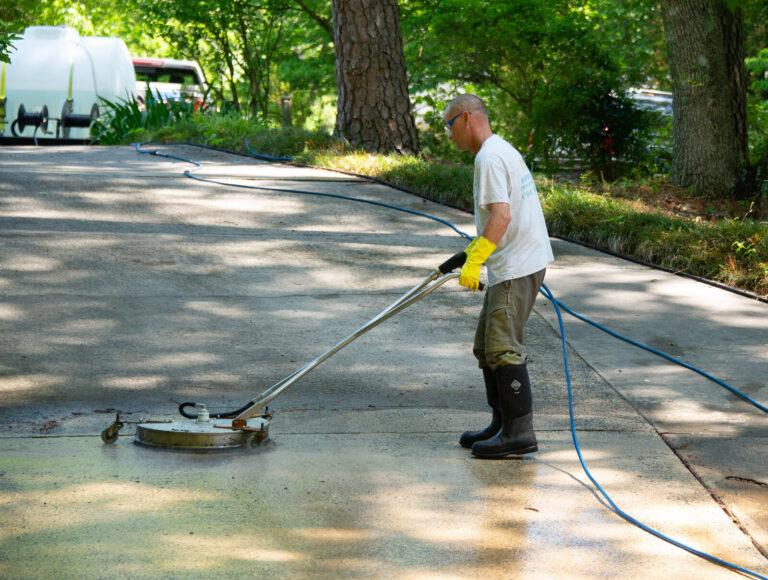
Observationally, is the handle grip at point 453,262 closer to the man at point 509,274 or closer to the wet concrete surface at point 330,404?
the man at point 509,274

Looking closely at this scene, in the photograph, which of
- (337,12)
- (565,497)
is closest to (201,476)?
(565,497)

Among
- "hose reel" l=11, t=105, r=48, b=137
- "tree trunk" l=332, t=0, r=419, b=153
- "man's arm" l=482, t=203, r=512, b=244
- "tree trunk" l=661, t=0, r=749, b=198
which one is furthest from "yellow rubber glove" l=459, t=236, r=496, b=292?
"hose reel" l=11, t=105, r=48, b=137

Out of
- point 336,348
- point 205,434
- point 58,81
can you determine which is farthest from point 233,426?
→ point 58,81

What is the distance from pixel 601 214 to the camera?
897cm

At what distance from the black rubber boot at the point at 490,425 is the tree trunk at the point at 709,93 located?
7.77m

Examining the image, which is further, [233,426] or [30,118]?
[30,118]

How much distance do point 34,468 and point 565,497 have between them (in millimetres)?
2330

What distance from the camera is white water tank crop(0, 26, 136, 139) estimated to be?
16.1m

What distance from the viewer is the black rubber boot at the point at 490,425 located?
14.4 ft

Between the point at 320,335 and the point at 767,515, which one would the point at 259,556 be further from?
the point at 320,335

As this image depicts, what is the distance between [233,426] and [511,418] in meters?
1.31

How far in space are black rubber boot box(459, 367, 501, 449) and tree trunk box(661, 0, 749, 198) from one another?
7774 millimetres

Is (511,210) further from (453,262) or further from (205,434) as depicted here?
(205,434)

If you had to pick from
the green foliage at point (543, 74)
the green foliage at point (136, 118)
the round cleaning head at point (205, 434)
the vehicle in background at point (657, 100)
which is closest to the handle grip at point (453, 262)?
the round cleaning head at point (205, 434)
